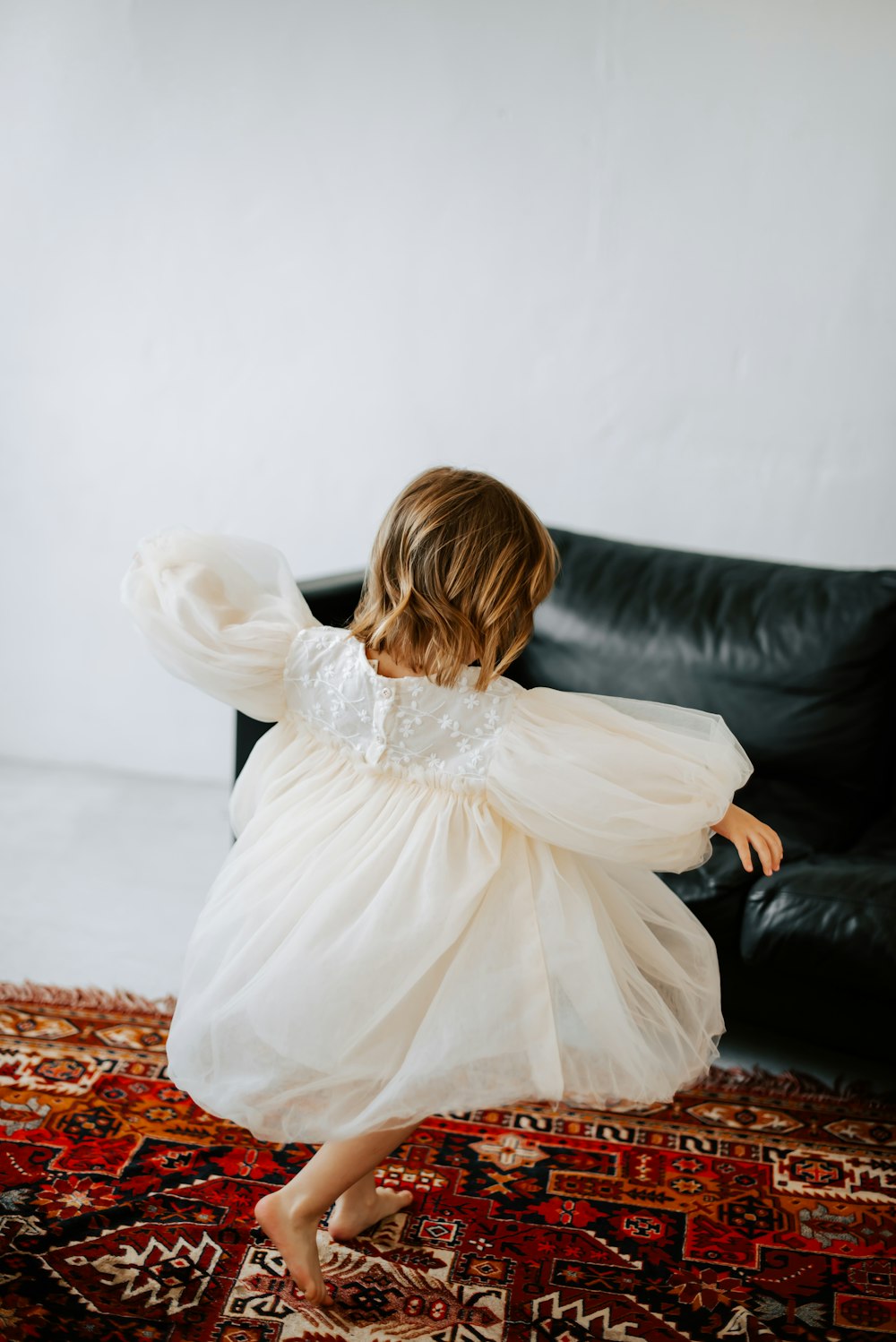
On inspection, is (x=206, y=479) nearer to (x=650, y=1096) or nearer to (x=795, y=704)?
A: (x=795, y=704)

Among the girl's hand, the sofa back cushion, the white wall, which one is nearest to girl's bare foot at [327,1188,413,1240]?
the girl's hand

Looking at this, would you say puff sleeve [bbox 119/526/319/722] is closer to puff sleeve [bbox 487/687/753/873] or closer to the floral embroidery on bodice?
the floral embroidery on bodice

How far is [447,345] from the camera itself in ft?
8.95

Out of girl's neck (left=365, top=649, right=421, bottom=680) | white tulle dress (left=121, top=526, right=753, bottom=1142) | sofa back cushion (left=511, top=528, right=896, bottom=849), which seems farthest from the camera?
sofa back cushion (left=511, top=528, right=896, bottom=849)

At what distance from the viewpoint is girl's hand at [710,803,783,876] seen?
50.6 inches

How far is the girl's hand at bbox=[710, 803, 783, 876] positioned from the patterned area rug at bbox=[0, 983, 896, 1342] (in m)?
0.57

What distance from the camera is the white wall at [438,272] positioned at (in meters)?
2.47

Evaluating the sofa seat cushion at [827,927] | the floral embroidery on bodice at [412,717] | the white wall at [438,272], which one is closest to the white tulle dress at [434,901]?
the floral embroidery on bodice at [412,717]

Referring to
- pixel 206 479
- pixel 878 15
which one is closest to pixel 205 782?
pixel 206 479

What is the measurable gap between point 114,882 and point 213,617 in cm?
125

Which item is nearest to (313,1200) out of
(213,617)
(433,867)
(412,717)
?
(433,867)

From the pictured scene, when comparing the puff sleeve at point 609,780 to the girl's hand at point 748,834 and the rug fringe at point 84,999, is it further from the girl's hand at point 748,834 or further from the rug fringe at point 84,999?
the rug fringe at point 84,999

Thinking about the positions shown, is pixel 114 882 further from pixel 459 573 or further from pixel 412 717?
pixel 459 573

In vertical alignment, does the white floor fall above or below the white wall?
below
